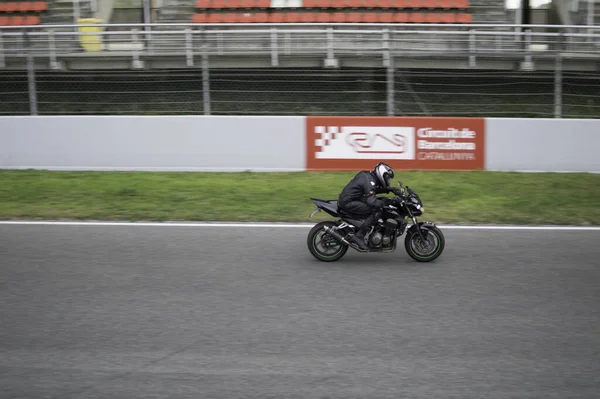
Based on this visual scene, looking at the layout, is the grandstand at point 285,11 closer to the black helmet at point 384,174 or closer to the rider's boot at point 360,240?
the black helmet at point 384,174

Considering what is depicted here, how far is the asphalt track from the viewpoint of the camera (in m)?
4.80

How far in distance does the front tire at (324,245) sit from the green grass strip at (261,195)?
2.32m

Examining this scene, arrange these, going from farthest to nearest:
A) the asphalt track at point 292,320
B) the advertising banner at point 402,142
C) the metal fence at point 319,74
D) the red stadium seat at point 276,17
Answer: the red stadium seat at point 276,17
the metal fence at point 319,74
the advertising banner at point 402,142
the asphalt track at point 292,320

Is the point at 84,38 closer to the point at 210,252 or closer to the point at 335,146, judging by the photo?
the point at 335,146

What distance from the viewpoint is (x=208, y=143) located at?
13922mm

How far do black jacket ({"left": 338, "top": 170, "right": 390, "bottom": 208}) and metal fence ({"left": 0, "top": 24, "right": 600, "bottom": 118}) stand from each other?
6121 millimetres

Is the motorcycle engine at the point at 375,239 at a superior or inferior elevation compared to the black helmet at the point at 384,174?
inferior

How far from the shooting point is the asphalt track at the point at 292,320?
480 cm

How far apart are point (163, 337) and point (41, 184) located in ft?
26.9

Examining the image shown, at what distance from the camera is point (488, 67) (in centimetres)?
1655

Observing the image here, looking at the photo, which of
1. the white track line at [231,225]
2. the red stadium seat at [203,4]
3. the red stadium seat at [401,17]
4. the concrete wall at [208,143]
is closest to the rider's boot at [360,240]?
the white track line at [231,225]

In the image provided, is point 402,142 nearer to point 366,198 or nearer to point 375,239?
point 366,198

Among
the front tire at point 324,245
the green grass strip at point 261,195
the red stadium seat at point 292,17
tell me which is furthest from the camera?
the red stadium seat at point 292,17

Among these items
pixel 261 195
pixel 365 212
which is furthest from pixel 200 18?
pixel 365 212
